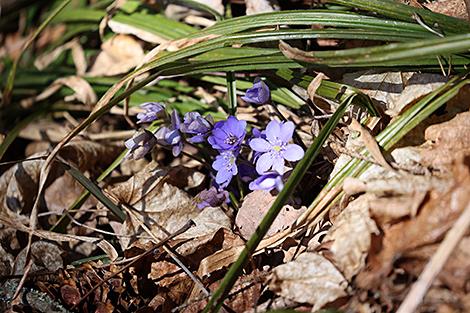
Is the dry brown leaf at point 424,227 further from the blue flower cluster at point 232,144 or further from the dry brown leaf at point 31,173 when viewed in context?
the dry brown leaf at point 31,173

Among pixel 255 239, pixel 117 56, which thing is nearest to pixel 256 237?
pixel 255 239

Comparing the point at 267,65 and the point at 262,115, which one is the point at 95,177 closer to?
the point at 262,115

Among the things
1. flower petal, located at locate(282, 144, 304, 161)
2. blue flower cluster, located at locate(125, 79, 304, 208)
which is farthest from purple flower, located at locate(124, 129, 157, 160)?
flower petal, located at locate(282, 144, 304, 161)

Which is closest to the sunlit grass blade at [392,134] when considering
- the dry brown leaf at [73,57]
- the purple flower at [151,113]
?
the purple flower at [151,113]

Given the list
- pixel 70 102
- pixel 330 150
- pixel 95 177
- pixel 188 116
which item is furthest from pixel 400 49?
pixel 70 102

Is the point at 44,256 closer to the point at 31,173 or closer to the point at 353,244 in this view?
the point at 31,173

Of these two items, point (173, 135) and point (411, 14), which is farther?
point (173, 135)

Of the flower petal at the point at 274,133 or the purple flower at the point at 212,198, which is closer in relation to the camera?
the flower petal at the point at 274,133
